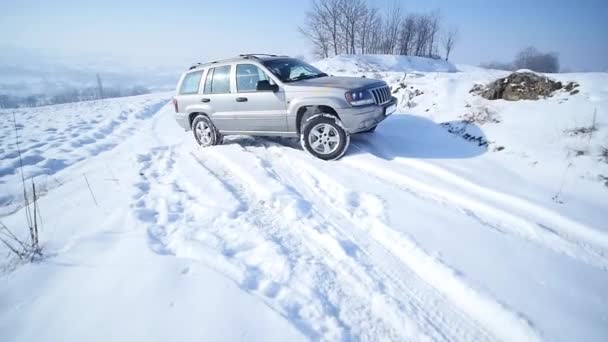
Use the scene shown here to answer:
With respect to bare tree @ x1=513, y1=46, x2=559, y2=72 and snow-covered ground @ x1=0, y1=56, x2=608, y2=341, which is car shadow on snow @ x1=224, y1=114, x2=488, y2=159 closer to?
snow-covered ground @ x1=0, y1=56, x2=608, y2=341

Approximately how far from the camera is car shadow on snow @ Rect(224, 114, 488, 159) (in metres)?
5.00

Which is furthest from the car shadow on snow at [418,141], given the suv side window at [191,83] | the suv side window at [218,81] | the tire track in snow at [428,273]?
the tire track in snow at [428,273]

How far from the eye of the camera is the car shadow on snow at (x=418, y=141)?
500 centimetres

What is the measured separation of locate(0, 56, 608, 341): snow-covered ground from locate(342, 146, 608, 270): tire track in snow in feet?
0.06

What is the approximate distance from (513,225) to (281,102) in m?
3.90

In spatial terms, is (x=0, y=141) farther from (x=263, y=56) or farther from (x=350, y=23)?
(x=350, y=23)

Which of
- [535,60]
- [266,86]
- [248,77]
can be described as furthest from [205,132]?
[535,60]

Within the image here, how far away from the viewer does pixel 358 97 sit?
460 cm

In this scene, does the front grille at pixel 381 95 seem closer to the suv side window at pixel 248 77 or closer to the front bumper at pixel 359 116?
the front bumper at pixel 359 116

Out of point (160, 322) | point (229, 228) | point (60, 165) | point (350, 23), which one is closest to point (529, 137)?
point (229, 228)

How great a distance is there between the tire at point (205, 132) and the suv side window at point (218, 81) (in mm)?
673

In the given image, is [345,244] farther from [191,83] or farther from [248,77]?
[191,83]

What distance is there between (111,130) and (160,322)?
38.1 feet

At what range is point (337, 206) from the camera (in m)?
3.41
